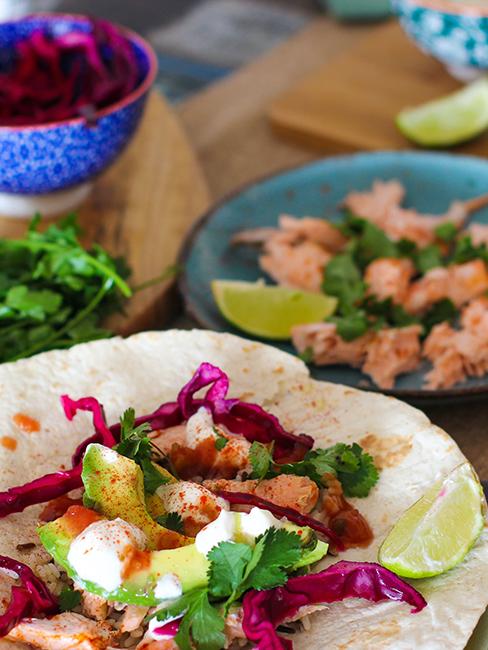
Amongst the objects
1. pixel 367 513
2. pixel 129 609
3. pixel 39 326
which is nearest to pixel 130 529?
pixel 129 609

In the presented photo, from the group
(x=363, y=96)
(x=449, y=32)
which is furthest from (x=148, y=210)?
(x=449, y=32)

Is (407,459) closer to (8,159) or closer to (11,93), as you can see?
(8,159)

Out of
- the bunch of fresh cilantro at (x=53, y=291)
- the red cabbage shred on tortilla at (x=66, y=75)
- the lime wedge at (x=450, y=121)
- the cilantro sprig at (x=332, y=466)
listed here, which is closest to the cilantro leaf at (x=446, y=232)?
the lime wedge at (x=450, y=121)

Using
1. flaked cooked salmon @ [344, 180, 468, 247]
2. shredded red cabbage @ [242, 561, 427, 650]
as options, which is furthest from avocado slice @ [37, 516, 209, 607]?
flaked cooked salmon @ [344, 180, 468, 247]

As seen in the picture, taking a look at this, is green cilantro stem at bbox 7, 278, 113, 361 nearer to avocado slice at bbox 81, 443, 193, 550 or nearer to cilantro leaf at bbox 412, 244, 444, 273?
avocado slice at bbox 81, 443, 193, 550

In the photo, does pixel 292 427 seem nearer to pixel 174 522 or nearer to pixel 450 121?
pixel 174 522
